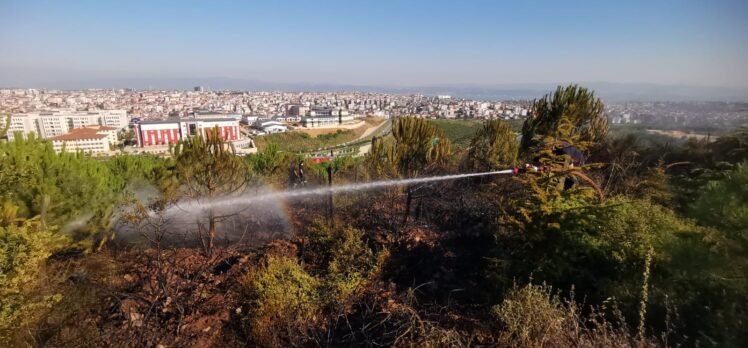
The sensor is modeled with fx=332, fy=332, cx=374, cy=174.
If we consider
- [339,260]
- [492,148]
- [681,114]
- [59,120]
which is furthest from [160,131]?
[681,114]

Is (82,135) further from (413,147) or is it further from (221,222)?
(413,147)

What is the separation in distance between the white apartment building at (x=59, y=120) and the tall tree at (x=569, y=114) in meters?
93.9

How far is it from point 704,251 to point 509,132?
379 inches

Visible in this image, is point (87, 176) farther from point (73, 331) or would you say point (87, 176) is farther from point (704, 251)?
point (704, 251)

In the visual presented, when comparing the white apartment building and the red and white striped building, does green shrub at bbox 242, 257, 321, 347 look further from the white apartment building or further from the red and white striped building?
the white apartment building

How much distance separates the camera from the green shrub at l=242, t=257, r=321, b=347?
5.57m

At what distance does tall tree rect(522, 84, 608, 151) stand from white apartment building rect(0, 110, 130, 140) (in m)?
93.9

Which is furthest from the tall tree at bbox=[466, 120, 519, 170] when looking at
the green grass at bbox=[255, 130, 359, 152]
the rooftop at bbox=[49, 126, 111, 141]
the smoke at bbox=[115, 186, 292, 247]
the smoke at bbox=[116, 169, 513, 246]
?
the rooftop at bbox=[49, 126, 111, 141]

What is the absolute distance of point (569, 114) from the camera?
39.8 feet

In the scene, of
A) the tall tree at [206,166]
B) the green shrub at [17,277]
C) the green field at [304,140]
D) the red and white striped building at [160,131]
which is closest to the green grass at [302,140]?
the green field at [304,140]

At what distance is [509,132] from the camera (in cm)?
1338

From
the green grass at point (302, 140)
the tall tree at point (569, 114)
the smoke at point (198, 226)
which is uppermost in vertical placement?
Answer: the tall tree at point (569, 114)

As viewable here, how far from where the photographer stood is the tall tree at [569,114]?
12383 millimetres

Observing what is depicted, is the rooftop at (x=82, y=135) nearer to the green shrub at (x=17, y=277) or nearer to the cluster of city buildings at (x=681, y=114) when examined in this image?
the green shrub at (x=17, y=277)
